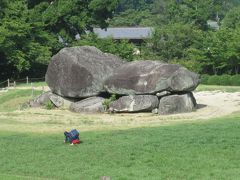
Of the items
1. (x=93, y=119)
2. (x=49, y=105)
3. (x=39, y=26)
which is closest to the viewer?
(x=93, y=119)

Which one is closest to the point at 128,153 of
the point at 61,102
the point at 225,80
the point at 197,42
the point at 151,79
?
the point at 151,79

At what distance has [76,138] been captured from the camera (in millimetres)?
19641

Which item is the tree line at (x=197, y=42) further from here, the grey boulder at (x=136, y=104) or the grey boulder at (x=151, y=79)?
the grey boulder at (x=136, y=104)

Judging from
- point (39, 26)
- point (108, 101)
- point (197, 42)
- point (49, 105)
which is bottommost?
point (49, 105)

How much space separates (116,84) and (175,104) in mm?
3320

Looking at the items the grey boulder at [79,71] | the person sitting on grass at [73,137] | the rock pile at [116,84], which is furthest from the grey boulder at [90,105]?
the person sitting on grass at [73,137]

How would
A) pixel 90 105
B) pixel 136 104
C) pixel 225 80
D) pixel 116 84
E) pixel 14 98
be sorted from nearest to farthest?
pixel 136 104
pixel 116 84
pixel 90 105
pixel 14 98
pixel 225 80

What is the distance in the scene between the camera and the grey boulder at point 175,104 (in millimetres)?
28938

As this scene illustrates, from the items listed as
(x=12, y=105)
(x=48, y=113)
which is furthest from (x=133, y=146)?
(x=12, y=105)

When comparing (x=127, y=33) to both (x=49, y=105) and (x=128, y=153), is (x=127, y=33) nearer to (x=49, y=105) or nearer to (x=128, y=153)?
(x=49, y=105)

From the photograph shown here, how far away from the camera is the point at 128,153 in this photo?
17703mm

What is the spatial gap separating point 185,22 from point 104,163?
5255 centimetres

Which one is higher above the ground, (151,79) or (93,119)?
(151,79)

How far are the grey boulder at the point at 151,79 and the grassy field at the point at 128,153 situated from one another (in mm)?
5588
